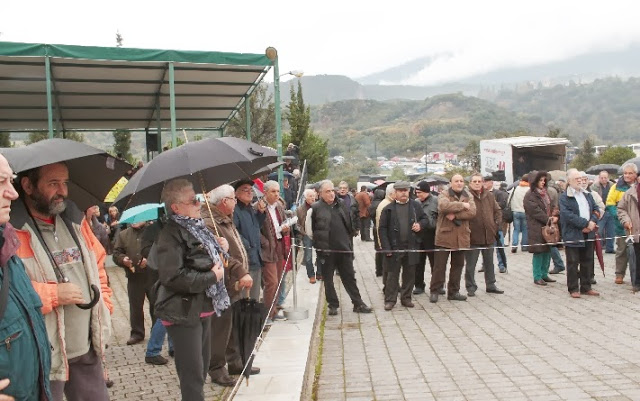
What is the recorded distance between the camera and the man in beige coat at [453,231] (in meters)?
9.88

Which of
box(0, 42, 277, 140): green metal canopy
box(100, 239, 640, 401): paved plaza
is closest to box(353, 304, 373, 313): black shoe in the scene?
box(100, 239, 640, 401): paved plaza

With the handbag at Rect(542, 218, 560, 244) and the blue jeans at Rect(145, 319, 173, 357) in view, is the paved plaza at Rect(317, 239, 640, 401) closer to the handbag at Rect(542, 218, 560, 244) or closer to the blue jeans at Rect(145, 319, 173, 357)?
the handbag at Rect(542, 218, 560, 244)

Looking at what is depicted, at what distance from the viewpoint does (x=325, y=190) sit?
9453 millimetres

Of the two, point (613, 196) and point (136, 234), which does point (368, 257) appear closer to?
point (613, 196)

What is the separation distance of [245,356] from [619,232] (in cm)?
830

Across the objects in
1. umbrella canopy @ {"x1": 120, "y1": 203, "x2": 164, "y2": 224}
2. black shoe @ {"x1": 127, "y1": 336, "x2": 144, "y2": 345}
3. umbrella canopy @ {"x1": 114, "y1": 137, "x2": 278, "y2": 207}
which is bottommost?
black shoe @ {"x1": 127, "y1": 336, "x2": 144, "y2": 345}

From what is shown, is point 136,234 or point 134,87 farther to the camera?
point 134,87

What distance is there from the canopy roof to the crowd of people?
344 centimetres

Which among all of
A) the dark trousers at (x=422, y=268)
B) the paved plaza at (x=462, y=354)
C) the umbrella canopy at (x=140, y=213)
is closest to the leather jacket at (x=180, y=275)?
the paved plaza at (x=462, y=354)

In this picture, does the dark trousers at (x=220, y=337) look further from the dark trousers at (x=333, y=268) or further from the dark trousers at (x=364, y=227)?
the dark trousers at (x=364, y=227)

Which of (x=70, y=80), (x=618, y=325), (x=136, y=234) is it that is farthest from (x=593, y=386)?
(x=70, y=80)

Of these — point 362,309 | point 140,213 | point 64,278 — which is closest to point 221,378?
point 140,213

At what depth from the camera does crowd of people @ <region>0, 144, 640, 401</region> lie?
3.30m

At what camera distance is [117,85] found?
1520 cm
